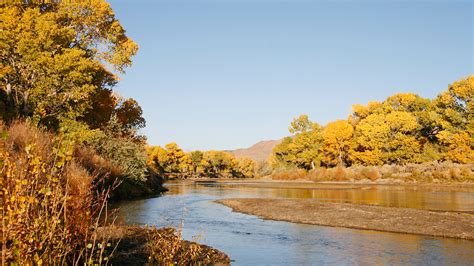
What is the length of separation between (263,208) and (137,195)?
51.9ft

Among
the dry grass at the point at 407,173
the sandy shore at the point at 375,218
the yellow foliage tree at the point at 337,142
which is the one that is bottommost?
the sandy shore at the point at 375,218

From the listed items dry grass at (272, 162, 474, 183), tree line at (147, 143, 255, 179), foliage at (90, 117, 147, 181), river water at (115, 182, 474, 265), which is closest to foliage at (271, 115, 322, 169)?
dry grass at (272, 162, 474, 183)

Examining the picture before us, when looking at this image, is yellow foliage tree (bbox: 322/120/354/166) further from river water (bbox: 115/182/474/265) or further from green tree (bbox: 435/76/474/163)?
river water (bbox: 115/182/474/265)

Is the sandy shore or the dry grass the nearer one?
the sandy shore

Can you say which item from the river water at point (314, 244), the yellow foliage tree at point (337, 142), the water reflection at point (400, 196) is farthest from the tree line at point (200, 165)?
the river water at point (314, 244)

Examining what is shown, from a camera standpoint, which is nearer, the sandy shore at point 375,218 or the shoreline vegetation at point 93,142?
the shoreline vegetation at point 93,142

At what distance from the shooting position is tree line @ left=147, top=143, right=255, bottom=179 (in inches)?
5133

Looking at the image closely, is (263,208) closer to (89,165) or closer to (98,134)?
(89,165)

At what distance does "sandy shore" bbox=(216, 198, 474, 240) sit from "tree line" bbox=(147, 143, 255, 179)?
104 metres

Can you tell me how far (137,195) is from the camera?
126 feet

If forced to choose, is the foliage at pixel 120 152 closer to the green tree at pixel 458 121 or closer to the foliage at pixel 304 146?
the green tree at pixel 458 121

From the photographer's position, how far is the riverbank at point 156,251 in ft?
30.7

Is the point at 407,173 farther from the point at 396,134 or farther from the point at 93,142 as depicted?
the point at 93,142

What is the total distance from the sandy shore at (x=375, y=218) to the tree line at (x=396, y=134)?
4285 centimetres
